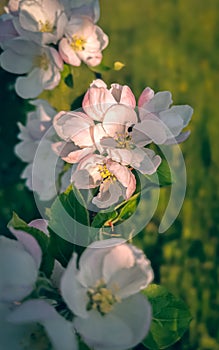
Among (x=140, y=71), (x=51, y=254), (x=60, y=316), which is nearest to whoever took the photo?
(x=60, y=316)

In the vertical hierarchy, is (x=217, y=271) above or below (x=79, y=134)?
below

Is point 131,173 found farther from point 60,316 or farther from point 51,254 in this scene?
point 60,316

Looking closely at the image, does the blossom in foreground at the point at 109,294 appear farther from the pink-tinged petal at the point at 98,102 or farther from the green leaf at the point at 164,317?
the pink-tinged petal at the point at 98,102

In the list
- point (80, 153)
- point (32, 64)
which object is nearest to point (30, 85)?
point (32, 64)

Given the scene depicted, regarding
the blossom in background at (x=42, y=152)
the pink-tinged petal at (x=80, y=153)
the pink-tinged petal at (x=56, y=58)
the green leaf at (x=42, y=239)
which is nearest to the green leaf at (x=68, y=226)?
the green leaf at (x=42, y=239)

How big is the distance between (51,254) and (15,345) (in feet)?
0.43

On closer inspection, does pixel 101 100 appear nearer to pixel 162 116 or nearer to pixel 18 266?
pixel 162 116

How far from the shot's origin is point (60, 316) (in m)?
0.76

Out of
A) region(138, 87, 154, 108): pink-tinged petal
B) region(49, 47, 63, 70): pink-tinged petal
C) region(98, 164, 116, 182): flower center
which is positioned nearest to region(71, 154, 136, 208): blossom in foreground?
region(98, 164, 116, 182): flower center

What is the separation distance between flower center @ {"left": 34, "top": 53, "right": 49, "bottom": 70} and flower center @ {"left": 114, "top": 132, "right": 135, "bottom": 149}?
17.5 inches

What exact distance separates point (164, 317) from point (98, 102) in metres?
0.34

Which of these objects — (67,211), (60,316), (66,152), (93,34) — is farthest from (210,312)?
(60,316)

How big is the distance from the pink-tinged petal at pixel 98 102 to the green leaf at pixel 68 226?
151 mm

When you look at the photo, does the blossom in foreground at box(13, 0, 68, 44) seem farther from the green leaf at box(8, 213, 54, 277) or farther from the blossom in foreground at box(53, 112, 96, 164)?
the green leaf at box(8, 213, 54, 277)
